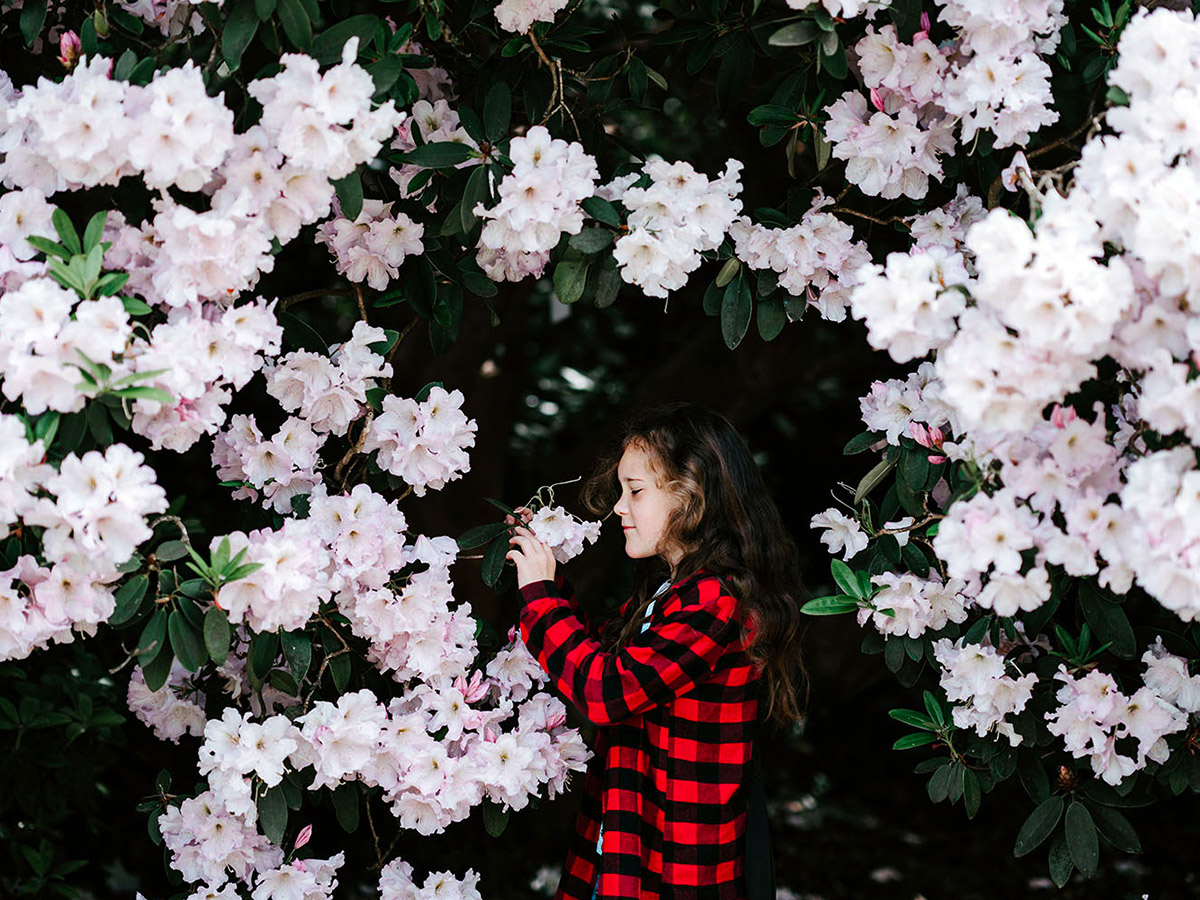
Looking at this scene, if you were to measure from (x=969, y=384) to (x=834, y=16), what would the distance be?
0.65m

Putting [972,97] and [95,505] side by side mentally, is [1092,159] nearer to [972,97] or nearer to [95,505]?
[972,97]

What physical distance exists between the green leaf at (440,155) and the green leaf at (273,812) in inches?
39.1

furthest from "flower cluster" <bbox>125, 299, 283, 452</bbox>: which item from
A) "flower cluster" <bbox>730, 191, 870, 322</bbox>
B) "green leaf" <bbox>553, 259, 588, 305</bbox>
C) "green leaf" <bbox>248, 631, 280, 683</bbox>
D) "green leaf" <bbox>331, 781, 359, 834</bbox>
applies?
"flower cluster" <bbox>730, 191, 870, 322</bbox>

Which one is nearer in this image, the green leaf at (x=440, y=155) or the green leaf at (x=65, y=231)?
the green leaf at (x=65, y=231)

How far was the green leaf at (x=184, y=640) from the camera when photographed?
1.72m

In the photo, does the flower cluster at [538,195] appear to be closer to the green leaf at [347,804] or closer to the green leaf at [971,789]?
the green leaf at [347,804]

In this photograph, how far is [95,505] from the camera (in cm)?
153

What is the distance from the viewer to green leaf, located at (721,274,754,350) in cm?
202

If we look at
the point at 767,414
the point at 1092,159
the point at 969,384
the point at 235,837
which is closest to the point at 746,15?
the point at 1092,159

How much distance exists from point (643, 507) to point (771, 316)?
0.39m

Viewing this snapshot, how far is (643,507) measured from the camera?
202cm

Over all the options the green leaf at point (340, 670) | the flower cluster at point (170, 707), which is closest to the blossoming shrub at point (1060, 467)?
the green leaf at point (340, 670)

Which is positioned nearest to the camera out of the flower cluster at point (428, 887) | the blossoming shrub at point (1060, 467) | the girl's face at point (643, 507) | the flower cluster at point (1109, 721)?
the blossoming shrub at point (1060, 467)

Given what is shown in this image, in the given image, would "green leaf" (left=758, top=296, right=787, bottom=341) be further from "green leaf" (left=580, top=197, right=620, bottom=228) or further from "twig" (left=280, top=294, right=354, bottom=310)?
"twig" (left=280, top=294, right=354, bottom=310)
